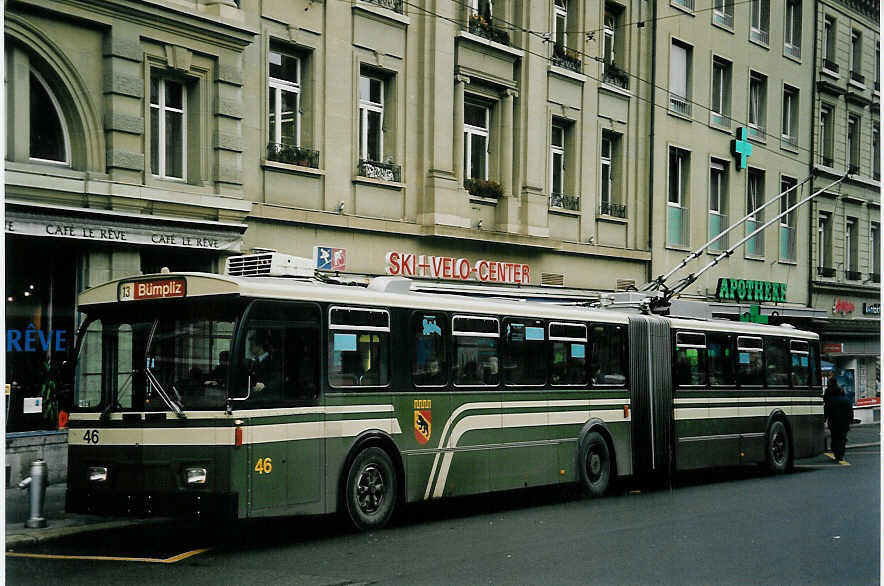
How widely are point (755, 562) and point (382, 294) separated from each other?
522 cm

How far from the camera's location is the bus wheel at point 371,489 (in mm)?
12578

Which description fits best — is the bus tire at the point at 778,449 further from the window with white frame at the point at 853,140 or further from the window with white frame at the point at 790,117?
the window with white frame at the point at 853,140

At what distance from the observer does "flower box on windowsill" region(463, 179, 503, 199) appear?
24.5 metres

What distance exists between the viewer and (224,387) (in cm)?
1123

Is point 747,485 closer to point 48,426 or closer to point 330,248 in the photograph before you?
point 330,248

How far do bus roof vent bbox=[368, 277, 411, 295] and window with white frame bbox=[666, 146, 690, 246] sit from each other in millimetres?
18375

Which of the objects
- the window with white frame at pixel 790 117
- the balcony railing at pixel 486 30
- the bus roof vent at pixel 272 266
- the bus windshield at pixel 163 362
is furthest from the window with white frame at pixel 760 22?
the bus windshield at pixel 163 362

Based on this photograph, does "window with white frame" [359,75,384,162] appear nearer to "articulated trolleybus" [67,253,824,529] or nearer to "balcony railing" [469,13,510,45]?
"balcony railing" [469,13,510,45]

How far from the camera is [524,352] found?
1566 cm

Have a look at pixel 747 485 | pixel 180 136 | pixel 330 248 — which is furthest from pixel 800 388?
pixel 180 136

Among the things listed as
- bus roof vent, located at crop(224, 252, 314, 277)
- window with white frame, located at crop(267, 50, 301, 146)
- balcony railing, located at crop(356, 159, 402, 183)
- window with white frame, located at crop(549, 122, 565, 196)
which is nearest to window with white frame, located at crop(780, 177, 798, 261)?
window with white frame, located at crop(549, 122, 565, 196)

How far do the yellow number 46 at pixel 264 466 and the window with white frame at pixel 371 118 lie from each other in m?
11.1

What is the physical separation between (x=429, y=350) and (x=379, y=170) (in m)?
8.78

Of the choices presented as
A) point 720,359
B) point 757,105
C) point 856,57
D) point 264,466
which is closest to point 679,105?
point 757,105
